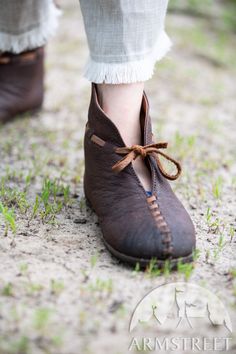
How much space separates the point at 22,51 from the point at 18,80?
0.15m

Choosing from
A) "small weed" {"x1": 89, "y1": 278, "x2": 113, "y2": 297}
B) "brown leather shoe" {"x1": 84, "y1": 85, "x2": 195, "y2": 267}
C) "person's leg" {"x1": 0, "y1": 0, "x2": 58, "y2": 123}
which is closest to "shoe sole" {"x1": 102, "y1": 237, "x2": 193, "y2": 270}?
"brown leather shoe" {"x1": 84, "y1": 85, "x2": 195, "y2": 267}

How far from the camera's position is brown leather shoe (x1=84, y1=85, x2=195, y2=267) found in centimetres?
142

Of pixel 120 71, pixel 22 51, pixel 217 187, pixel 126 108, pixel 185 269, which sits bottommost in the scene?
pixel 217 187

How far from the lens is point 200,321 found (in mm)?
1285

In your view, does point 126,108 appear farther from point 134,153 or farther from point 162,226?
point 162,226

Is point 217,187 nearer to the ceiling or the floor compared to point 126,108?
nearer to the floor

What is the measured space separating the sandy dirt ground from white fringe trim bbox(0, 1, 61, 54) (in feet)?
1.28

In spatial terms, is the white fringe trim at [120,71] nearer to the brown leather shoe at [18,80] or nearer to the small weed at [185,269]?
the small weed at [185,269]

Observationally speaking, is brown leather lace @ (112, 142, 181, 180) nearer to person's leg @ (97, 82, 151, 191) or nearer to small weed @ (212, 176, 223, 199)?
person's leg @ (97, 82, 151, 191)

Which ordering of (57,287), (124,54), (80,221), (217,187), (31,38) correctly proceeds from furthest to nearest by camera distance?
(31,38), (217,187), (80,221), (124,54), (57,287)

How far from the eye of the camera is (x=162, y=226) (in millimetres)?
1429

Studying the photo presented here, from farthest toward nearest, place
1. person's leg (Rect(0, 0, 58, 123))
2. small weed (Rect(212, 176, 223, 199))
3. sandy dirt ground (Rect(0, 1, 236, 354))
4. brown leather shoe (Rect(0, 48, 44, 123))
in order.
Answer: brown leather shoe (Rect(0, 48, 44, 123)) < person's leg (Rect(0, 0, 58, 123)) < small weed (Rect(212, 176, 223, 199)) < sandy dirt ground (Rect(0, 1, 236, 354))

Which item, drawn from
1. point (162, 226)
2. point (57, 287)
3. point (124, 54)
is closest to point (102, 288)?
point (57, 287)

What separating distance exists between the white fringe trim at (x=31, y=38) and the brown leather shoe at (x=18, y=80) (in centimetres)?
10
